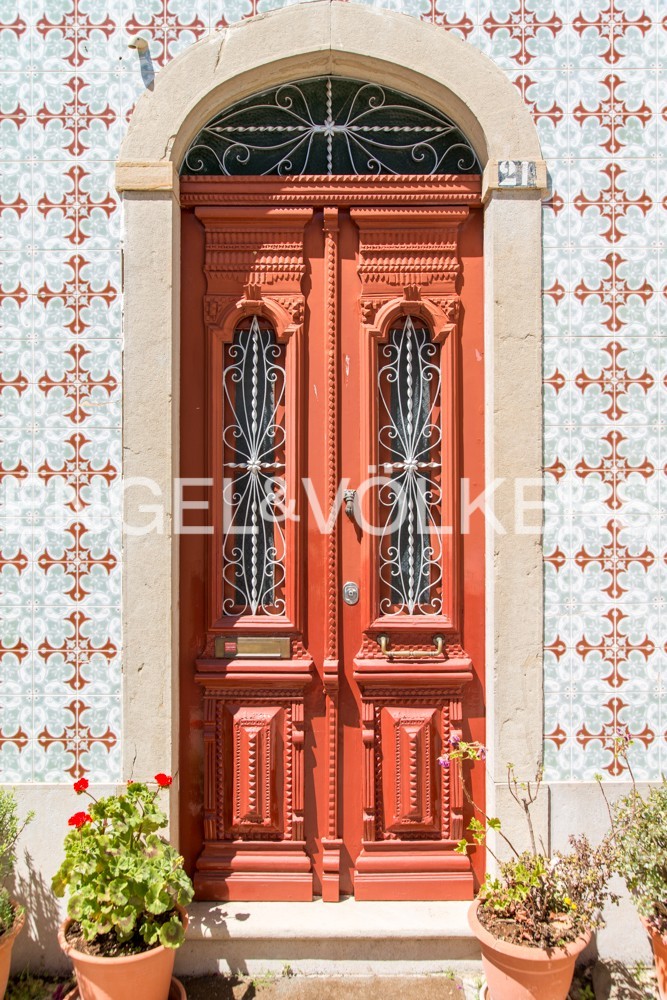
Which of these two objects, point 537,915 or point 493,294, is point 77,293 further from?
point 537,915

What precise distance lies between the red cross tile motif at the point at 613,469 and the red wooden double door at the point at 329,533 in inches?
19.8

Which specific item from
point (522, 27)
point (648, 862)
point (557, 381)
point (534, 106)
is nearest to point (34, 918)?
point (648, 862)

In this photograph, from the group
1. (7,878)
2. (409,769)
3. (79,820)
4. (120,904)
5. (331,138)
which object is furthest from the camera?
(331,138)

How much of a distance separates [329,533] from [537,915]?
1.79 meters

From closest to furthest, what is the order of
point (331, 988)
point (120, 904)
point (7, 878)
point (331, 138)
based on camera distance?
point (120, 904) < point (331, 988) < point (7, 878) < point (331, 138)

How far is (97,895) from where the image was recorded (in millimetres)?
2752

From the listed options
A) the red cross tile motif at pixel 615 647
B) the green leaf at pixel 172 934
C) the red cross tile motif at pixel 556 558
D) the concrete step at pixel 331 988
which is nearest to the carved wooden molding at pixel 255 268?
the red cross tile motif at pixel 556 558

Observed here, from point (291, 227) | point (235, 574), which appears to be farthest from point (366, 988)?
point (291, 227)

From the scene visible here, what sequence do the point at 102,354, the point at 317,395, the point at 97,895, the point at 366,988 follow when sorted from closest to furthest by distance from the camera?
1. the point at 97,895
2. the point at 366,988
3. the point at 102,354
4. the point at 317,395

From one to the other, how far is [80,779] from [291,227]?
2674mm

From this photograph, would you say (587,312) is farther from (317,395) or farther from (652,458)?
(317,395)

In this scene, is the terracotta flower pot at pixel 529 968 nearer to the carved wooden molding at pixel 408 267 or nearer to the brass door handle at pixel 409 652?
the brass door handle at pixel 409 652

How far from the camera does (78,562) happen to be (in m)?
3.28

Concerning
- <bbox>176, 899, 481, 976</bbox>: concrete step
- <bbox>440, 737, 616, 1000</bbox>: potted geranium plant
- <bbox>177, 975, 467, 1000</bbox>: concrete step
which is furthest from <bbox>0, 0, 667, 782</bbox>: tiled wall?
<bbox>177, 975, 467, 1000</bbox>: concrete step
